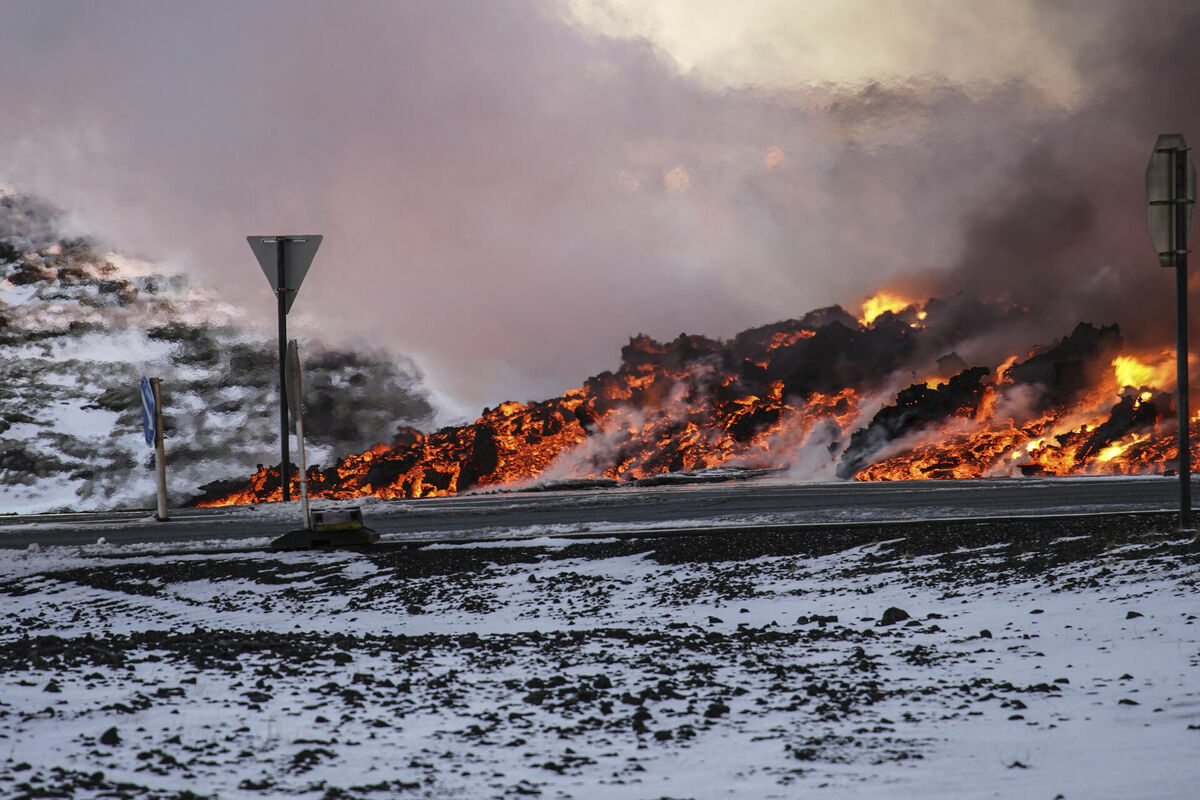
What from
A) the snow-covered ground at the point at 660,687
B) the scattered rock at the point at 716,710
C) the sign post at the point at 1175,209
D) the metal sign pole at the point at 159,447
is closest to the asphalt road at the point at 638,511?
the metal sign pole at the point at 159,447

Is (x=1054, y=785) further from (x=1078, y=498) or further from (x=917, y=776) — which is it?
(x=1078, y=498)

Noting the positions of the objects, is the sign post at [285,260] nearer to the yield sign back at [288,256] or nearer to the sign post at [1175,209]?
the yield sign back at [288,256]

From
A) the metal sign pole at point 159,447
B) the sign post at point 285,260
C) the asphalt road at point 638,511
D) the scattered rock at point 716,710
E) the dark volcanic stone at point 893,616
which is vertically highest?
the sign post at point 285,260

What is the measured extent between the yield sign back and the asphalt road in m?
3.89

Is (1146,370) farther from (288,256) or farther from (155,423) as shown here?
(155,423)

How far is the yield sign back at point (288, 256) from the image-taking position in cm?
1512

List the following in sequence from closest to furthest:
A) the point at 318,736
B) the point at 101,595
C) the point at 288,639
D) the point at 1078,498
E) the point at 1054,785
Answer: the point at 1054,785 < the point at 318,736 < the point at 288,639 < the point at 101,595 < the point at 1078,498

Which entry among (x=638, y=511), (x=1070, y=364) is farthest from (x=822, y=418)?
(x=638, y=511)

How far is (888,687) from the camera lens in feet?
19.1

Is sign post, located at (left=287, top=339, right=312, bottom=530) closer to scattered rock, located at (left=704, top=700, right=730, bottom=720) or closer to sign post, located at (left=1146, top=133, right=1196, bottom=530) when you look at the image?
scattered rock, located at (left=704, top=700, right=730, bottom=720)

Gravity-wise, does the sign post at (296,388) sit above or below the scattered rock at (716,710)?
above

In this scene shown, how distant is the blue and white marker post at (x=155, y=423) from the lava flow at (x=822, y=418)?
17.3m

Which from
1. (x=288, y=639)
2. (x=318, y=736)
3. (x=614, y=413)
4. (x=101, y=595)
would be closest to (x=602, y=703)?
(x=318, y=736)

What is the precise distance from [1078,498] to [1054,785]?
1491 cm
